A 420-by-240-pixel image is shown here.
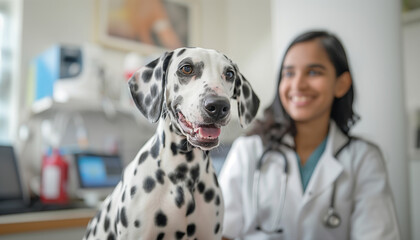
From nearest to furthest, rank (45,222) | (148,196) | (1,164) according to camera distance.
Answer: (148,196) → (45,222) → (1,164)

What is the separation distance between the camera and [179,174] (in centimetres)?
62

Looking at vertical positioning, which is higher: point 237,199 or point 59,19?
point 59,19

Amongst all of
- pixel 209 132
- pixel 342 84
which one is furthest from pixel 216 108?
pixel 342 84

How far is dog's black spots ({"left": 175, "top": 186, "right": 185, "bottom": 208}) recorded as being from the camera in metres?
0.61

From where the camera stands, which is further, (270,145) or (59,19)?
(59,19)

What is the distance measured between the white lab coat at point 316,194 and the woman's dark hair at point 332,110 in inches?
2.3

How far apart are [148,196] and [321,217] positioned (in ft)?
1.92

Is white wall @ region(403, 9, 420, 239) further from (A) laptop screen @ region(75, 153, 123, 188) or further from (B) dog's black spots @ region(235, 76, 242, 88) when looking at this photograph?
(A) laptop screen @ region(75, 153, 123, 188)

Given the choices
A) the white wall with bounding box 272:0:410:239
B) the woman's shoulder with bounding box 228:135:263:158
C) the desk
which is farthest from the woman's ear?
the desk

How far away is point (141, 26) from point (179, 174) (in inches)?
75.5

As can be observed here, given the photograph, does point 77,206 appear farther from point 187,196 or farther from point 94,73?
point 187,196

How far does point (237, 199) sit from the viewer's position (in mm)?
999

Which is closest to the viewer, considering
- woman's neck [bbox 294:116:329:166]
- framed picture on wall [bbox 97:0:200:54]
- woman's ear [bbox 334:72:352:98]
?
woman's ear [bbox 334:72:352:98]

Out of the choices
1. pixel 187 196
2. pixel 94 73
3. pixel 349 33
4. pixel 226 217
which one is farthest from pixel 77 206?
pixel 349 33
